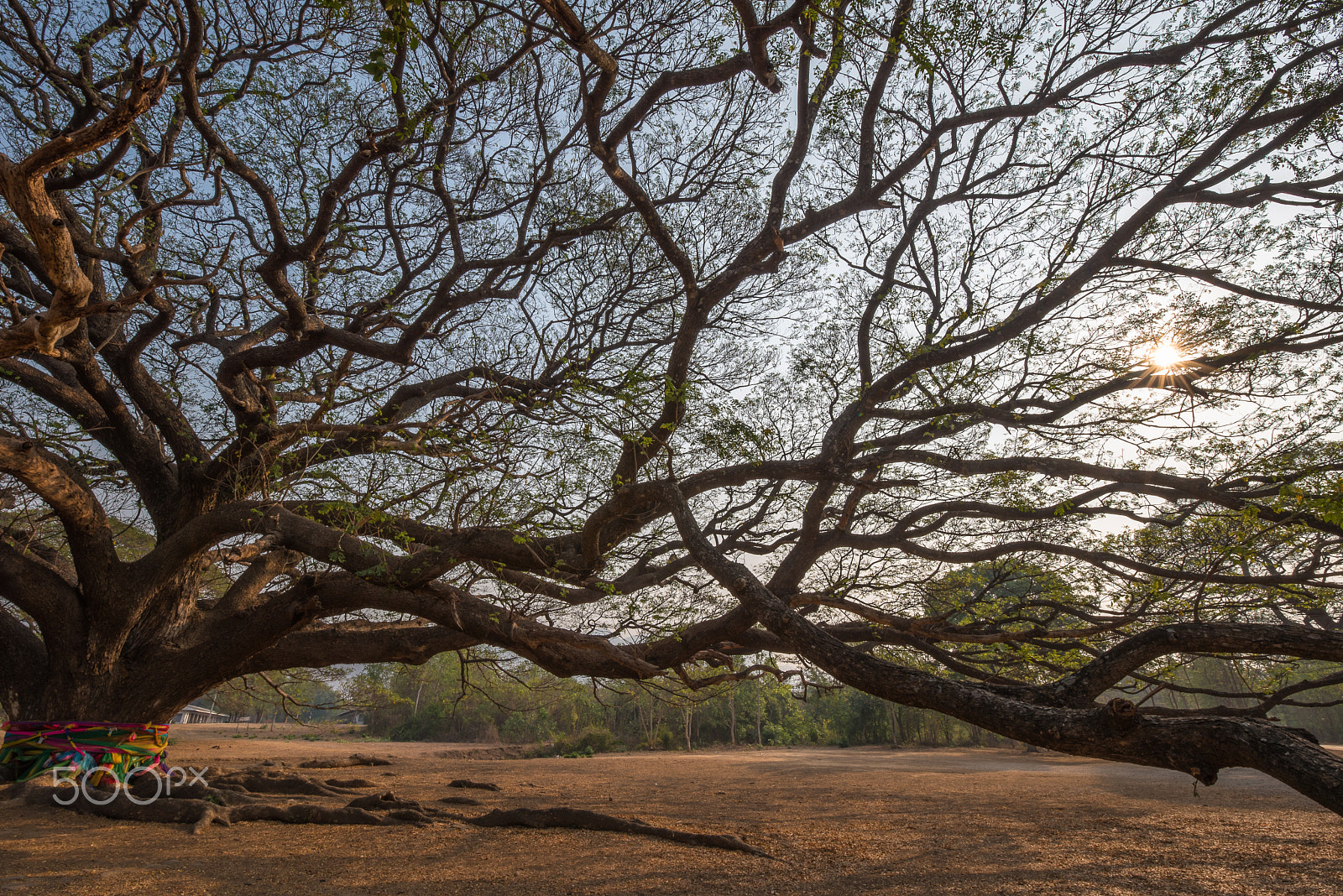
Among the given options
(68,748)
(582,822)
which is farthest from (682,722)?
(68,748)

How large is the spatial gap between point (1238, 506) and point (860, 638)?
11.6 ft

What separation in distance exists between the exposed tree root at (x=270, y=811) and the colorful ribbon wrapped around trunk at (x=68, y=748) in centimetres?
17

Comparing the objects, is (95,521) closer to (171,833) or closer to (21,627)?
(21,627)

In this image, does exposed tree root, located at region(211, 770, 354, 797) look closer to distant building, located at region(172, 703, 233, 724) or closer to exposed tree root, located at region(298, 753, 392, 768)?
exposed tree root, located at region(298, 753, 392, 768)

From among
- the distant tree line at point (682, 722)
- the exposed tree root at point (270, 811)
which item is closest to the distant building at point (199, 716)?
the distant tree line at point (682, 722)

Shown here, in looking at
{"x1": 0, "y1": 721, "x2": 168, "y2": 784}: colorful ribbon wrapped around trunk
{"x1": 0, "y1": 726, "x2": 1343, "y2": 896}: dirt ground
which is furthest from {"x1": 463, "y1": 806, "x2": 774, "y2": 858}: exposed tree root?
{"x1": 0, "y1": 721, "x2": 168, "y2": 784}: colorful ribbon wrapped around trunk

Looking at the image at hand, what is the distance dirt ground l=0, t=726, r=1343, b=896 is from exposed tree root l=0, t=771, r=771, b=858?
181 millimetres

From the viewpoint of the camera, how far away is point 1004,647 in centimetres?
725

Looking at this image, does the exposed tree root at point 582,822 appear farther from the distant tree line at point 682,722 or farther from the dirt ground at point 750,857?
the distant tree line at point 682,722

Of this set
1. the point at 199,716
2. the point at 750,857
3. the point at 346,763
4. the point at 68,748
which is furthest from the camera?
the point at 199,716
